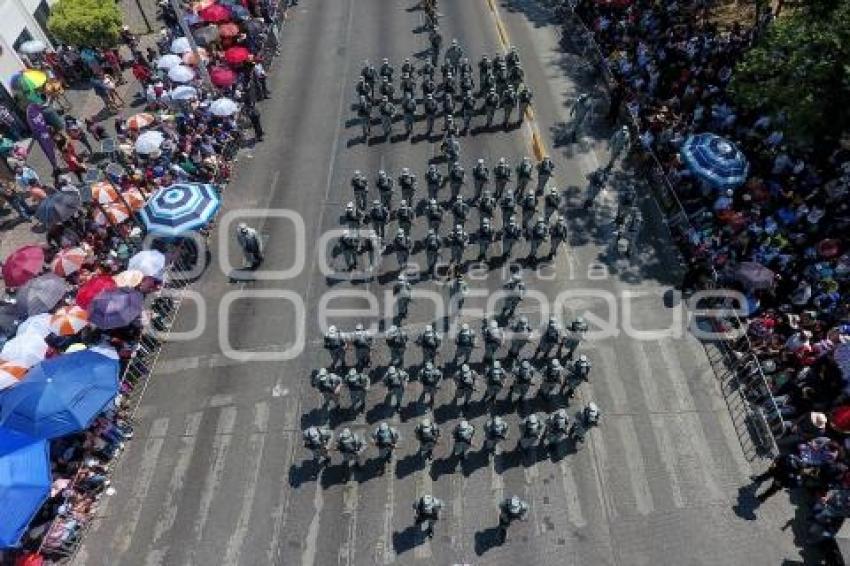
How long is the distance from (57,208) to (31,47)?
13.2m

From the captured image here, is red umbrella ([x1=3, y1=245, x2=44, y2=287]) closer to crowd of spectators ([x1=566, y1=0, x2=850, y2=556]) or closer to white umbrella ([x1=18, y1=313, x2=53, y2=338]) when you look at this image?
white umbrella ([x1=18, y1=313, x2=53, y2=338])

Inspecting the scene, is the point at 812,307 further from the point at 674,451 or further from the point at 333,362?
the point at 333,362

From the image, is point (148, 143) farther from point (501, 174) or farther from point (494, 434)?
point (494, 434)

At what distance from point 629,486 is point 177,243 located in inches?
681

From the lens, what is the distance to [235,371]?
63.4ft

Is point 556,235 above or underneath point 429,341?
underneath

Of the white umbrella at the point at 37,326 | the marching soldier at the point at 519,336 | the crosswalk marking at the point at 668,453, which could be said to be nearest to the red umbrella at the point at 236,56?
the white umbrella at the point at 37,326

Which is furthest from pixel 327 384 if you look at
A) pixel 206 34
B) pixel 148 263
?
pixel 206 34

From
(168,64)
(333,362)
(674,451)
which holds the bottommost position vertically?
(674,451)

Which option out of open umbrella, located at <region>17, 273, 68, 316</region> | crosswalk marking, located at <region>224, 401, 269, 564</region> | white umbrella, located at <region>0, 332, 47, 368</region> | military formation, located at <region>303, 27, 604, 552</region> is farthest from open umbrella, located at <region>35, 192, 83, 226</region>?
crosswalk marking, located at <region>224, 401, 269, 564</region>

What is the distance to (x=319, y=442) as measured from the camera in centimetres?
1598

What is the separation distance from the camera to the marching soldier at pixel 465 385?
16.6 metres

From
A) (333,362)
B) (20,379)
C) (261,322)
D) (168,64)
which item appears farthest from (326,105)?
(20,379)

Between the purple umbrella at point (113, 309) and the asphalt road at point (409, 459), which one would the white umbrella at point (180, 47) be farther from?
the purple umbrella at point (113, 309)
